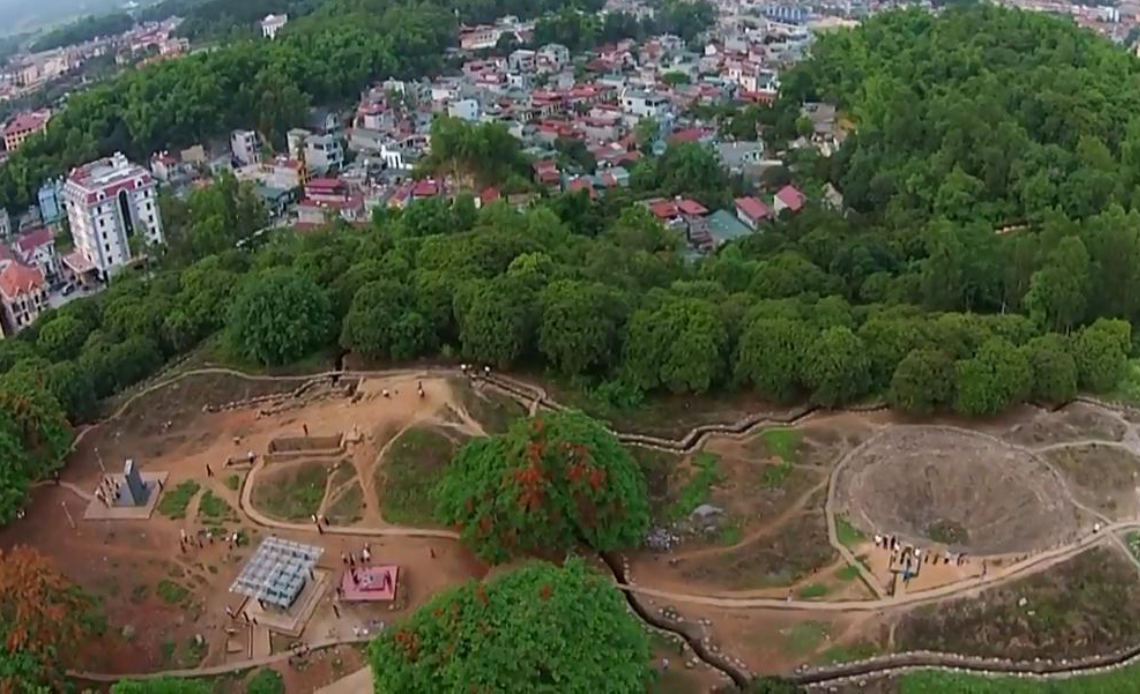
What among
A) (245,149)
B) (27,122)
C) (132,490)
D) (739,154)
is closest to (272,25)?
(27,122)

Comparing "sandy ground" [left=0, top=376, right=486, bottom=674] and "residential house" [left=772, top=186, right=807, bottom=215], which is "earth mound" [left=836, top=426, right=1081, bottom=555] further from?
"residential house" [left=772, top=186, right=807, bottom=215]

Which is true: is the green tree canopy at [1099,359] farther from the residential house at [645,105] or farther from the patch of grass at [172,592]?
the residential house at [645,105]

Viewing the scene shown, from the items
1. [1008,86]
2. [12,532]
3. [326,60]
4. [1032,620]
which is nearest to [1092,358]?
[1032,620]

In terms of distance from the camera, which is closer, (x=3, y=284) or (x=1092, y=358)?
(x=1092, y=358)

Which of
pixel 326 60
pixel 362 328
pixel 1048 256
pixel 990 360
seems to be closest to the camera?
pixel 990 360

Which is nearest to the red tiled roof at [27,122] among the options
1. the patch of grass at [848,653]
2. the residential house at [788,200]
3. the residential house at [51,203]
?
the residential house at [51,203]

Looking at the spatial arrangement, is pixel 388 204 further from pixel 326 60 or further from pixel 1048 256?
pixel 1048 256

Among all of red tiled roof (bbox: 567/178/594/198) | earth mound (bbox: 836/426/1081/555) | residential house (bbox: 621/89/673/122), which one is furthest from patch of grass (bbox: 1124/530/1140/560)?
residential house (bbox: 621/89/673/122)
